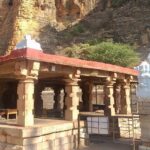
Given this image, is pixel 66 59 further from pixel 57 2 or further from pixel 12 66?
pixel 57 2

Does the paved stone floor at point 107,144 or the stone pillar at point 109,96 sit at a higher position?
the stone pillar at point 109,96

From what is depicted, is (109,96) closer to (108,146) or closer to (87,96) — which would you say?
(108,146)

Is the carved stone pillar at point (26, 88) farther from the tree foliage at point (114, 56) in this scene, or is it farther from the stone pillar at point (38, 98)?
the tree foliage at point (114, 56)

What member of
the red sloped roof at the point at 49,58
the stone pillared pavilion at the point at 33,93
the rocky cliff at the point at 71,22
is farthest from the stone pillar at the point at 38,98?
the rocky cliff at the point at 71,22

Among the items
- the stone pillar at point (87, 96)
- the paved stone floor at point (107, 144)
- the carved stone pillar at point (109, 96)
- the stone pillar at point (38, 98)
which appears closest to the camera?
the paved stone floor at point (107, 144)

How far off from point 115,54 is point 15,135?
16.3 m

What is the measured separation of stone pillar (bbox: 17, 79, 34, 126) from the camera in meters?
7.68

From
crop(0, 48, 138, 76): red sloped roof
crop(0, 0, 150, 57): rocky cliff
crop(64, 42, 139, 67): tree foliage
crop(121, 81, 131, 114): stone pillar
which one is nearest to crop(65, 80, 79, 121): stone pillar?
crop(0, 48, 138, 76): red sloped roof

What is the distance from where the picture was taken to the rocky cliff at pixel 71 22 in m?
33.2

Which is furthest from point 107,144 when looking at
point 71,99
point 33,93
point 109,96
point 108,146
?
point 33,93

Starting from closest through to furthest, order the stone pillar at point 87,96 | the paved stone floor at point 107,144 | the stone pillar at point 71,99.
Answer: the paved stone floor at point 107,144, the stone pillar at point 71,99, the stone pillar at point 87,96

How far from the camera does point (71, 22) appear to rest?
42.3 metres

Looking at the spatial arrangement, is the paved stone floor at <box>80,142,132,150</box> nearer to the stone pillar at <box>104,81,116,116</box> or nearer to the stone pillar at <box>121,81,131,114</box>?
the stone pillar at <box>104,81,116,116</box>

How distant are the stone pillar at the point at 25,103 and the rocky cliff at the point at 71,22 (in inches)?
883
